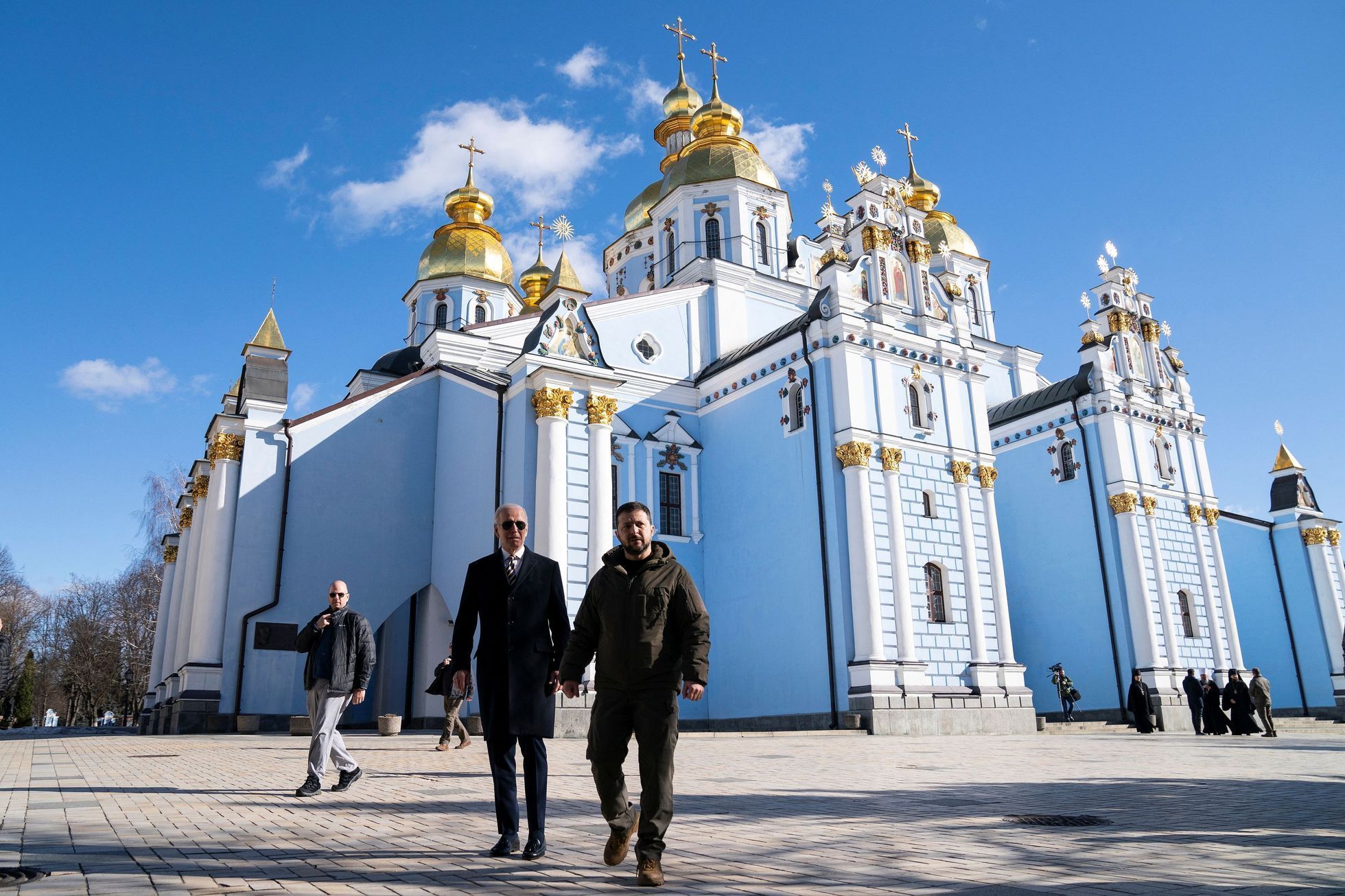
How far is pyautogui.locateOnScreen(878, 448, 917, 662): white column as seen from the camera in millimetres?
21266

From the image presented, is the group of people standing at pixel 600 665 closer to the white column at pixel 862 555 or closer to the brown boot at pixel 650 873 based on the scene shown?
the brown boot at pixel 650 873

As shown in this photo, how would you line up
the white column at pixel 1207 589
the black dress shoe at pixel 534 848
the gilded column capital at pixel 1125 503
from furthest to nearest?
the white column at pixel 1207 589 < the gilded column capital at pixel 1125 503 < the black dress shoe at pixel 534 848

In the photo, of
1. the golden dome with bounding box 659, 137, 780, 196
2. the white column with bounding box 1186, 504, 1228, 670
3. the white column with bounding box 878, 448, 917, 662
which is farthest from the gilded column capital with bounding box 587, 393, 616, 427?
the white column with bounding box 1186, 504, 1228, 670

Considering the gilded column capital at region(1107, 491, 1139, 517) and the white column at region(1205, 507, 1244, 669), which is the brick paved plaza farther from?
the white column at region(1205, 507, 1244, 669)

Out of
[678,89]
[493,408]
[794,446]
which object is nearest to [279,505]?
[493,408]

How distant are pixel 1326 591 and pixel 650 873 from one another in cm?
3351

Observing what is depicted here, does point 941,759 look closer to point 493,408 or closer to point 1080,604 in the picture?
point 493,408

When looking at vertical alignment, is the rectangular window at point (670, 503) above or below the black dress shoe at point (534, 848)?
above

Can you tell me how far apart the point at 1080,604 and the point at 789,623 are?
10.0 m

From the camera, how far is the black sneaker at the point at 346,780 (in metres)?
8.20

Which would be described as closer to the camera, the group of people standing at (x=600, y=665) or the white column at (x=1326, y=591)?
the group of people standing at (x=600, y=665)

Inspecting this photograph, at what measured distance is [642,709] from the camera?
16.4ft

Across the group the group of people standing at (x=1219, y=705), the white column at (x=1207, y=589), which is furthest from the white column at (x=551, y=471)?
the white column at (x=1207, y=589)

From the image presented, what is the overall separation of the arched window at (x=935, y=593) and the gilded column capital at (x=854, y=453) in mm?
2996
